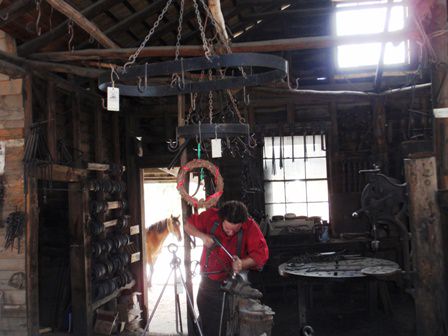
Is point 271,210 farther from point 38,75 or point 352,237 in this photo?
point 38,75

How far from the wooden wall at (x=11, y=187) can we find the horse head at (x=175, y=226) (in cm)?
859

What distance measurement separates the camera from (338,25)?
32.4 ft

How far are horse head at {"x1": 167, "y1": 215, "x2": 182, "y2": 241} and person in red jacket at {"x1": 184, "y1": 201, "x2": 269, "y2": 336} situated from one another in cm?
962

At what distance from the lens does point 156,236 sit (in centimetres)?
1347

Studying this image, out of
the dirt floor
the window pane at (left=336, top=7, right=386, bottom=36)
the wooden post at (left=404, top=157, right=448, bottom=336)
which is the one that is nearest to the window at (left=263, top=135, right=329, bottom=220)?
the dirt floor

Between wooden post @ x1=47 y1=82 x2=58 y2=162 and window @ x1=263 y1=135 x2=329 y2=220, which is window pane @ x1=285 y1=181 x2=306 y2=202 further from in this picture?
wooden post @ x1=47 y1=82 x2=58 y2=162

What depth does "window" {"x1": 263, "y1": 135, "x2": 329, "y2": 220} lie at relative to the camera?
963cm

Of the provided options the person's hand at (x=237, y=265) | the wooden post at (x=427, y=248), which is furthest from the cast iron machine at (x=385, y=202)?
the person's hand at (x=237, y=265)

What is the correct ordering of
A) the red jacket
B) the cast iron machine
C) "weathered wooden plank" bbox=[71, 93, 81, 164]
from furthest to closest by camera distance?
"weathered wooden plank" bbox=[71, 93, 81, 164] → the cast iron machine → the red jacket

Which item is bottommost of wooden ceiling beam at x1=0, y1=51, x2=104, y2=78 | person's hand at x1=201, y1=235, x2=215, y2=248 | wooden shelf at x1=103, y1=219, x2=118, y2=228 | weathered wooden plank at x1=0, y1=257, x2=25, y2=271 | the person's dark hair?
weathered wooden plank at x1=0, y1=257, x2=25, y2=271

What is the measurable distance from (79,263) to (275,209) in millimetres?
4047

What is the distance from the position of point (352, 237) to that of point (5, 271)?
576cm

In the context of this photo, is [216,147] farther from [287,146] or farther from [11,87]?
[287,146]

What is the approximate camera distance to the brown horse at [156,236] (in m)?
13.0
